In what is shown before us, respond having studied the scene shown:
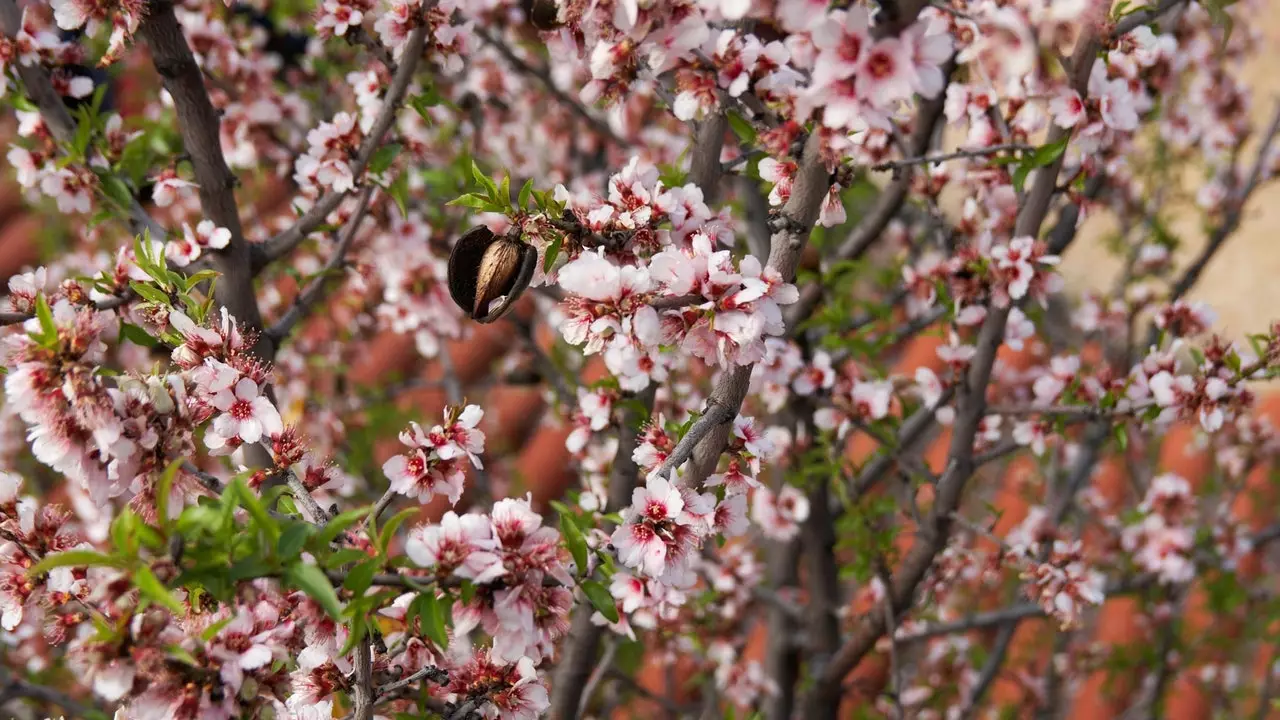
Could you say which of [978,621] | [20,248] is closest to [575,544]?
→ [978,621]

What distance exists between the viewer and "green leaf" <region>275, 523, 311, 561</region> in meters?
1.05

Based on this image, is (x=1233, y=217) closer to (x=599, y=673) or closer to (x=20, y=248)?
(x=599, y=673)

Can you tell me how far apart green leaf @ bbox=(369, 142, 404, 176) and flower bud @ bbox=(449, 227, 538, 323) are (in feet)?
1.86

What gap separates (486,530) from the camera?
1188 mm

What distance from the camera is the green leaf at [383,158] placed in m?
1.96

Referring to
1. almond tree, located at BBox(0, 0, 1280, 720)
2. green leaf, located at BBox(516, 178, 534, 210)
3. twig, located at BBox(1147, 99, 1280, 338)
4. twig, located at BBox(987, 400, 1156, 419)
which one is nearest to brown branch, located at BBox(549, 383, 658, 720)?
almond tree, located at BBox(0, 0, 1280, 720)

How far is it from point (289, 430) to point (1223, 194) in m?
3.61

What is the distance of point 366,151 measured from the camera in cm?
191

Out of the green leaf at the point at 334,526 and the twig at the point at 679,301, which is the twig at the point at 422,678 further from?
A: the twig at the point at 679,301

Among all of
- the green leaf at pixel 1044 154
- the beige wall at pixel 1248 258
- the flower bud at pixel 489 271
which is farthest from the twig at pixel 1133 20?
the beige wall at pixel 1248 258

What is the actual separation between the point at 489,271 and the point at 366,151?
652 mm

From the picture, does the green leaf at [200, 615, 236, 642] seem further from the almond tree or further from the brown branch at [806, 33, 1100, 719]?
the brown branch at [806, 33, 1100, 719]

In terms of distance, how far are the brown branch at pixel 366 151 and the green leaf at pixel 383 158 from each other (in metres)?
0.01

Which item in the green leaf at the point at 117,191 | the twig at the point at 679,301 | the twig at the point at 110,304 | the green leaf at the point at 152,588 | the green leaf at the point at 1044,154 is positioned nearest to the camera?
the green leaf at the point at 152,588
